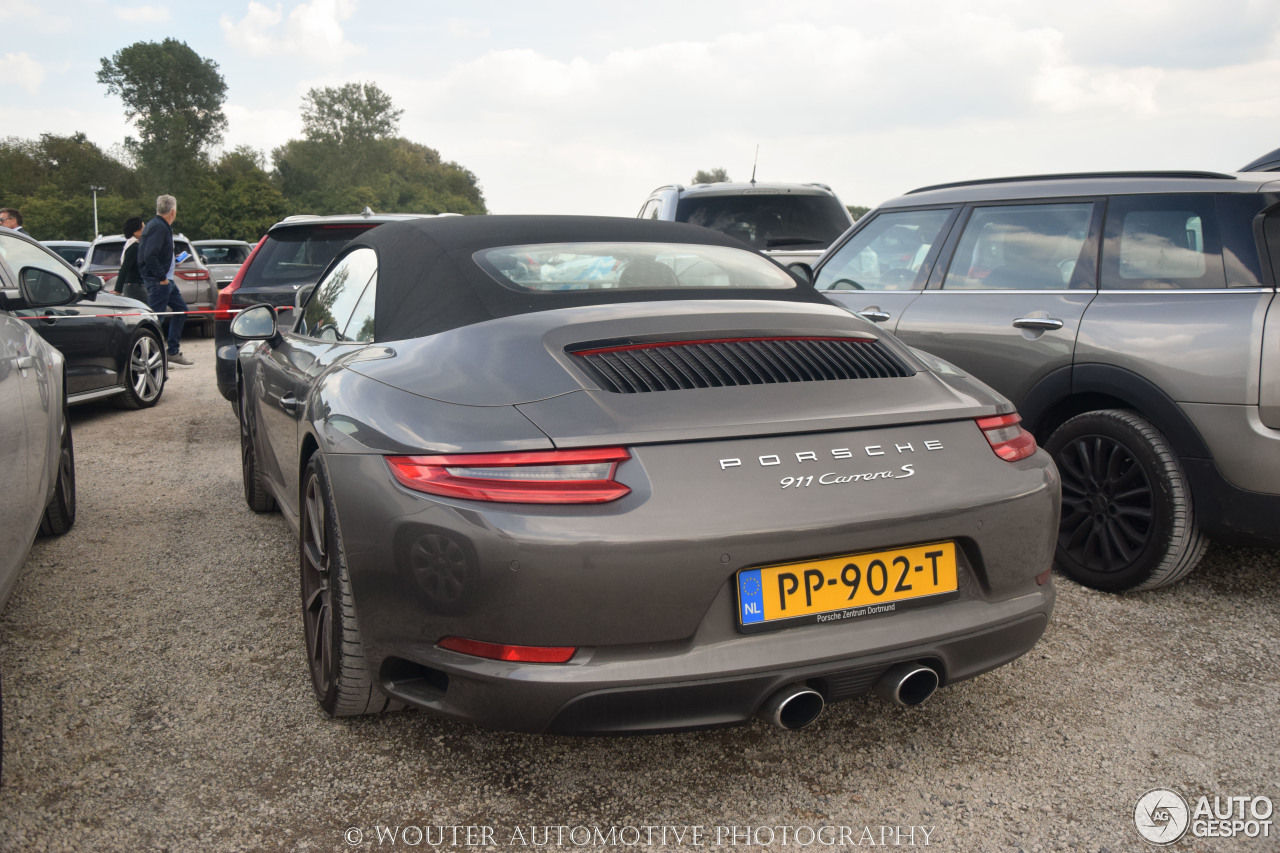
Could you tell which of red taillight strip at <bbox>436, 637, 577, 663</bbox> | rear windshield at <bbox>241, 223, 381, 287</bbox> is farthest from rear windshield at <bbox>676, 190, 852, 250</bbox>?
red taillight strip at <bbox>436, 637, 577, 663</bbox>

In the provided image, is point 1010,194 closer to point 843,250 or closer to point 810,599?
point 843,250

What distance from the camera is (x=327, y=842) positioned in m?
2.27

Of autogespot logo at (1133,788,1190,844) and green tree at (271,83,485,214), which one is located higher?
A: green tree at (271,83,485,214)

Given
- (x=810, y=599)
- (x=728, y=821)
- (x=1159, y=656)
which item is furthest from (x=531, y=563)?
(x=1159, y=656)

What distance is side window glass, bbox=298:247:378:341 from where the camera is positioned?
3367 mm

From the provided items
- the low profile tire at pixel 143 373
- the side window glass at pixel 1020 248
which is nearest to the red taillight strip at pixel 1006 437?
the side window glass at pixel 1020 248

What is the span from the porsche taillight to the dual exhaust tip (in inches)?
22.7

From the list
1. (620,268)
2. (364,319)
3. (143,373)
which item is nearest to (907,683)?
(620,268)

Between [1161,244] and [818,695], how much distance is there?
2629mm

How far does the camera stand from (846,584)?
7.27 feet

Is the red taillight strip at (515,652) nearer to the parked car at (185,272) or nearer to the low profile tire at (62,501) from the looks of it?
the low profile tire at (62,501)

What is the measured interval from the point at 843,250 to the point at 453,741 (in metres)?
3.74

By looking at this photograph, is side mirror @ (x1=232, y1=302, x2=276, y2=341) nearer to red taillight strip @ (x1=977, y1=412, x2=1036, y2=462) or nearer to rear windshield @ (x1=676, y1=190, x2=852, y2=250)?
red taillight strip @ (x1=977, y1=412, x2=1036, y2=462)

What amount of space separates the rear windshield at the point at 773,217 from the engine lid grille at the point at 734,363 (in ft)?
20.9
